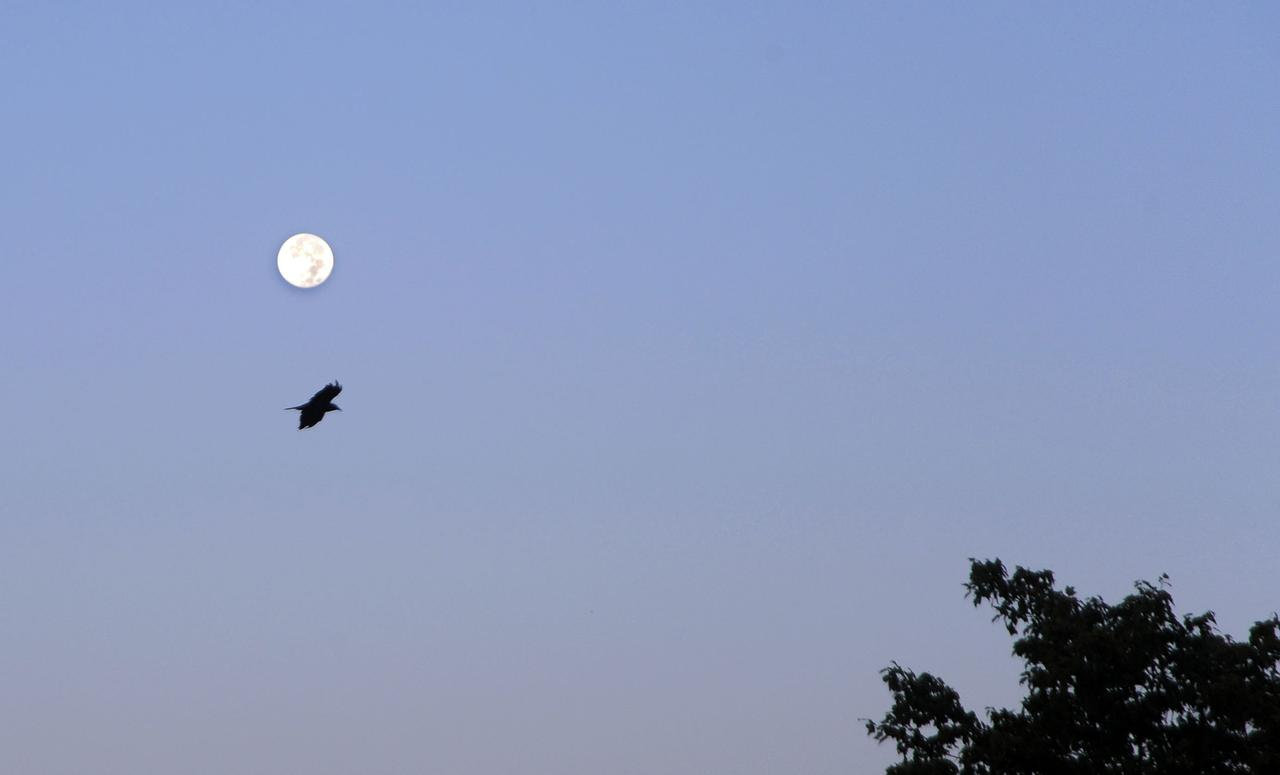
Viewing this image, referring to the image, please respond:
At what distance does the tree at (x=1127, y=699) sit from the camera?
30.0 m

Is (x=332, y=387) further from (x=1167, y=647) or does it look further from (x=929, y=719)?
(x=1167, y=647)

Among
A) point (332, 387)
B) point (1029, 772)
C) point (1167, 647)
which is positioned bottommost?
point (1029, 772)

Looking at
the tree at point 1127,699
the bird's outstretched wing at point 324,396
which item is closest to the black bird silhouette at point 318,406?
the bird's outstretched wing at point 324,396

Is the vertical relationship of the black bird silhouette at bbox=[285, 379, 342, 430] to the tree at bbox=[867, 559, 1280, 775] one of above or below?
above

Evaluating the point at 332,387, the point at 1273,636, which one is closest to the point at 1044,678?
the point at 1273,636

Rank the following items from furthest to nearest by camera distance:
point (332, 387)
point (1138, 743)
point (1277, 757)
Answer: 1. point (332, 387)
2. point (1138, 743)
3. point (1277, 757)

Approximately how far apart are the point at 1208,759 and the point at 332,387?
1723cm

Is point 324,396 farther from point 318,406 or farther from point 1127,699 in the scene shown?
point 1127,699

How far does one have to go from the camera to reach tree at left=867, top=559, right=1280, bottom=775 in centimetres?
3000

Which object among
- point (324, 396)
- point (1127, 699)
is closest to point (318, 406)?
point (324, 396)

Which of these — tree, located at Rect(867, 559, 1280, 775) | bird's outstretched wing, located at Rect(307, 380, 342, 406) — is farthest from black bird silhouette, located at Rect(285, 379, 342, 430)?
tree, located at Rect(867, 559, 1280, 775)

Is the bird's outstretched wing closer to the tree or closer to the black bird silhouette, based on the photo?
the black bird silhouette

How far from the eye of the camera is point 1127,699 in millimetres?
30984

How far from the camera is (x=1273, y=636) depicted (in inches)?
1201
